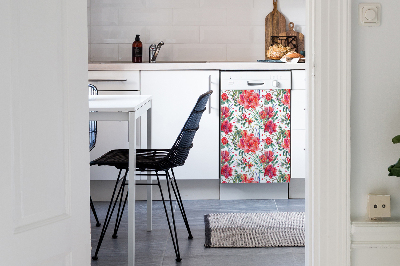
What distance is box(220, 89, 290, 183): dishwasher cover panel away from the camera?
12.4 feet

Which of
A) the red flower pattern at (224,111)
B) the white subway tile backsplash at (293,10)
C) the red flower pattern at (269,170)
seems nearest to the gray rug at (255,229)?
the red flower pattern at (269,170)

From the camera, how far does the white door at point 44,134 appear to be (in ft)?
3.98

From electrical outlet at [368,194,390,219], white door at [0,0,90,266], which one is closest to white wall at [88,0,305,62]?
electrical outlet at [368,194,390,219]

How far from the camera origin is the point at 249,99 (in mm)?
3768

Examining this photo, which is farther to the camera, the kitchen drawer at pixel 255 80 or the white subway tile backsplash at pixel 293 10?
the white subway tile backsplash at pixel 293 10

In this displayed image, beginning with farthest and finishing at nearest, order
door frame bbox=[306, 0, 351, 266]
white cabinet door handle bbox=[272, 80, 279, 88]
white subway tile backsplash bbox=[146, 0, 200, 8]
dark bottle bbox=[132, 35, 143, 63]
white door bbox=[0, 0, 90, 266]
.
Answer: white subway tile backsplash bbox=[146, 0, 200, 8]
dark bottle bbox=[132, 35, 143, 63]
white cabinet door handle bbox=[272, 80, 279, 88]
door frame bbox=[306, 0, 351, 266]
white door bbox=[0, 0, 90, 266]

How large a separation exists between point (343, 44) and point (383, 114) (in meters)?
0.28

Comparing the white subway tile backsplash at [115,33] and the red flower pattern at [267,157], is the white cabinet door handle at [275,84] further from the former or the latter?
the white subway tile backsplash at [115,33]

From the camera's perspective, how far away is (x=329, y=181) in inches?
66.5

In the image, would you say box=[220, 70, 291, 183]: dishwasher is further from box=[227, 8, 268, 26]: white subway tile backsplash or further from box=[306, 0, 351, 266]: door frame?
box=[306, 0, 351, 266]: door frame

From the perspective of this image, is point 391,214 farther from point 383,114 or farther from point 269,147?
point 269,147

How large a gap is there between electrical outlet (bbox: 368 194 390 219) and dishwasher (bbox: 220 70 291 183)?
209 centimetres

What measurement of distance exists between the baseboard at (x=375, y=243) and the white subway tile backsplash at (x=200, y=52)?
295cm

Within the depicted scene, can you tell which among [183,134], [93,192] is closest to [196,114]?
[183,134]
